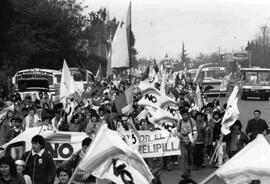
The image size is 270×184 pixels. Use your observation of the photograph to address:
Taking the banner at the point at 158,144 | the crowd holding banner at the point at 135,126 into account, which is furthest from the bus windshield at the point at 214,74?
the banner at the point at 158,144

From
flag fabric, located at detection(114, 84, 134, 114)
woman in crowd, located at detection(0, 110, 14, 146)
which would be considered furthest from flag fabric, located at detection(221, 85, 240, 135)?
woman in crowd, located at detection(0, 110, 14, 146)

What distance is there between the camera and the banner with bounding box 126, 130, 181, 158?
1522 centimetres

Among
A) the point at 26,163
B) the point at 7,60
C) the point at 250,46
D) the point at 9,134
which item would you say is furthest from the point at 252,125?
the point at 250,46

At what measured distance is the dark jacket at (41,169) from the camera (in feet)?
30.5

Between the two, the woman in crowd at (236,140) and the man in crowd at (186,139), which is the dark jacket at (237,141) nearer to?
the woman in crowd at (236,140)

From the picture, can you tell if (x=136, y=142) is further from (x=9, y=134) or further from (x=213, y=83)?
(x=213, y=83)

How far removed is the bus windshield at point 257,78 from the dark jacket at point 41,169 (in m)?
37.6

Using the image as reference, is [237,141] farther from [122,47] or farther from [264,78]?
[264,78]

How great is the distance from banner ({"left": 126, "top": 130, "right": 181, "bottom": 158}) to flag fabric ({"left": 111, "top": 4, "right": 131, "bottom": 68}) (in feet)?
8.09

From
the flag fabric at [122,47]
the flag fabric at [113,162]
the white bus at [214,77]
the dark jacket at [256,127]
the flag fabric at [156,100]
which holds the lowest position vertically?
the white bus at [214,77]

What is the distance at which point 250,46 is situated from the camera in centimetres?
12288

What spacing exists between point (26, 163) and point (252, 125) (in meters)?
6.86

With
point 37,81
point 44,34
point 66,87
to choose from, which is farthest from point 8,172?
point 44,34

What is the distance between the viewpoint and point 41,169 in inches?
366
